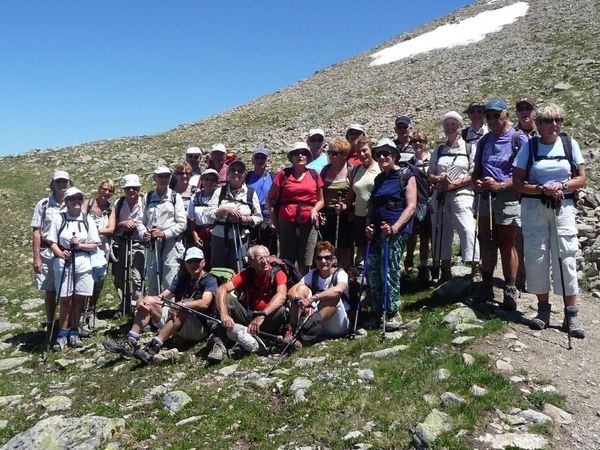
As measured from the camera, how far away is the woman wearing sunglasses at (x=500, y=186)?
29.2 ft

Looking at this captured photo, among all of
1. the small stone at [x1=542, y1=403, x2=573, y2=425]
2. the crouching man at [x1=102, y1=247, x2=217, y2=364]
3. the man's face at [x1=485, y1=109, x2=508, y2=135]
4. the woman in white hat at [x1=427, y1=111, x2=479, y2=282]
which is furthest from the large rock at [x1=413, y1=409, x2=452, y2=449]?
the man's face at [x1=485, y1=109, x2=508, y2=135]

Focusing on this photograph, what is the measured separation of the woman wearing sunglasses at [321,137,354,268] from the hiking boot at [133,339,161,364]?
12.0ft

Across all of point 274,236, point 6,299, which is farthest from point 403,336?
point 6,299

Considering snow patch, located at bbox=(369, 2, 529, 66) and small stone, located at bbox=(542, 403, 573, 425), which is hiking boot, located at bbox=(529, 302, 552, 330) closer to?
small stone, located at bbox=(542, 403, 573, 425)

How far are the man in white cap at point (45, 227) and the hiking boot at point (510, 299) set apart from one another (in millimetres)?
8218

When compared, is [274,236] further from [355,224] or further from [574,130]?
[574,130]

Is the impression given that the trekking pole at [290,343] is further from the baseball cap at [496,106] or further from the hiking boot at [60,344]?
the hiking boot at [60,344]

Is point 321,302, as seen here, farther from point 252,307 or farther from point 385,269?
point 252,307

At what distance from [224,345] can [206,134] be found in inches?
1310

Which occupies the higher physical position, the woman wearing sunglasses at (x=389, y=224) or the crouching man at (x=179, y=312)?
the woman wearing sunglasses at (x=389, y=224)

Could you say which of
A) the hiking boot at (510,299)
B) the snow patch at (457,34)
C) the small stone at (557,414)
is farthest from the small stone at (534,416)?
the snow patch at (457,34)

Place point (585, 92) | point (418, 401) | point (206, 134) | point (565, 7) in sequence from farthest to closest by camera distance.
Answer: point (565, 7)
point (206, 134)
point (585, 92)
point (418, 401)

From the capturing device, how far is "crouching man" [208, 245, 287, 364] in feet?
29.7

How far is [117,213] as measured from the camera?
11859mm
